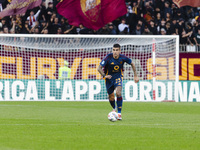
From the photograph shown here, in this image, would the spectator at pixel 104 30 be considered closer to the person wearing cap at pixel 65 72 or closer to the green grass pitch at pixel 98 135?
the person wearing cap at pixel 65 72

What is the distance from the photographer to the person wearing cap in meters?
22.6

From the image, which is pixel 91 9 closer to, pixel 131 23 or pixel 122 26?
pixel 122 26

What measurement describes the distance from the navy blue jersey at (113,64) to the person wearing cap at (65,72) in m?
9.74

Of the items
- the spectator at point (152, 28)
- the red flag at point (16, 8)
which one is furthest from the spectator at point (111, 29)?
the red flag at point (16, 8)

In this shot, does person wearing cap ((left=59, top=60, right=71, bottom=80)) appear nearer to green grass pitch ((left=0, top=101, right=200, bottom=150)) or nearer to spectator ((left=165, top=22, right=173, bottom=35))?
spectator ((left=165, top=22, right=173, bottom=35))

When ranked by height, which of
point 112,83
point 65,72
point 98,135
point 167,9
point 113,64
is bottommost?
point 98,135

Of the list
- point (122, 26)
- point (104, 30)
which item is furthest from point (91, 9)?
point (122, 26)

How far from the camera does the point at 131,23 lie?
81.3ft

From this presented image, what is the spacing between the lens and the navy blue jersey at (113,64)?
503 inches

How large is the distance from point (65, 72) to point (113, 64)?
1007 cm

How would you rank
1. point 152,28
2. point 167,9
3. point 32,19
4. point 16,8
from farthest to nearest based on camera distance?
point 167,9, point 152,28, point 32,19, point 16,8

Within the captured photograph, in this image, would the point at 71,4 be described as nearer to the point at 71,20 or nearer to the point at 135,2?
the point at 71,20

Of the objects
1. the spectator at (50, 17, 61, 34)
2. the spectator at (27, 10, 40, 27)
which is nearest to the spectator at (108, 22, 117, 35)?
the spectator at (50, 17, 61, 34)

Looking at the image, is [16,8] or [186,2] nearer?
[16,8]
